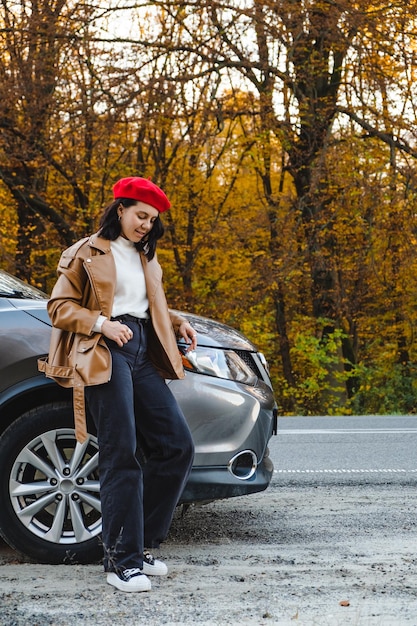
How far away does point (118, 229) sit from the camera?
4438 mm

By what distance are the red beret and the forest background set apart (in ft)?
44.4

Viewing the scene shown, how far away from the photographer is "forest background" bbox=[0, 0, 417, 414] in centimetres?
1766

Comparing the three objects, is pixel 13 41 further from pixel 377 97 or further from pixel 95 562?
pixel 95 562

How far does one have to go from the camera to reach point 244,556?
4.94 meters

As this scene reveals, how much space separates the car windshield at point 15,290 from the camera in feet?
16.4

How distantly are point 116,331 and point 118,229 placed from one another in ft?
1.69

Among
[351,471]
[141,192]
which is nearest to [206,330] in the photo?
[141,192]

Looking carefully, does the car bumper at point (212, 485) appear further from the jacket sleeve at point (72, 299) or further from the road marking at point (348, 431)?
the road marking at point (348, 431)

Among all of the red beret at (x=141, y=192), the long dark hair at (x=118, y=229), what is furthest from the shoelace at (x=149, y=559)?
the red beret at (x=141, y=192)

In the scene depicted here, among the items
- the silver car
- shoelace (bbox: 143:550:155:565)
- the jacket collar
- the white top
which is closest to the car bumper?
the silver car

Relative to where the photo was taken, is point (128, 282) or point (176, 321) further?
point (176, 321)

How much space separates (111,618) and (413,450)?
5.55m

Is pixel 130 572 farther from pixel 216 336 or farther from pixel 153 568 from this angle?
pixel 216 336

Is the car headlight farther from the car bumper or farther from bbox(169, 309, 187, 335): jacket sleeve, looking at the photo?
the car bumper
